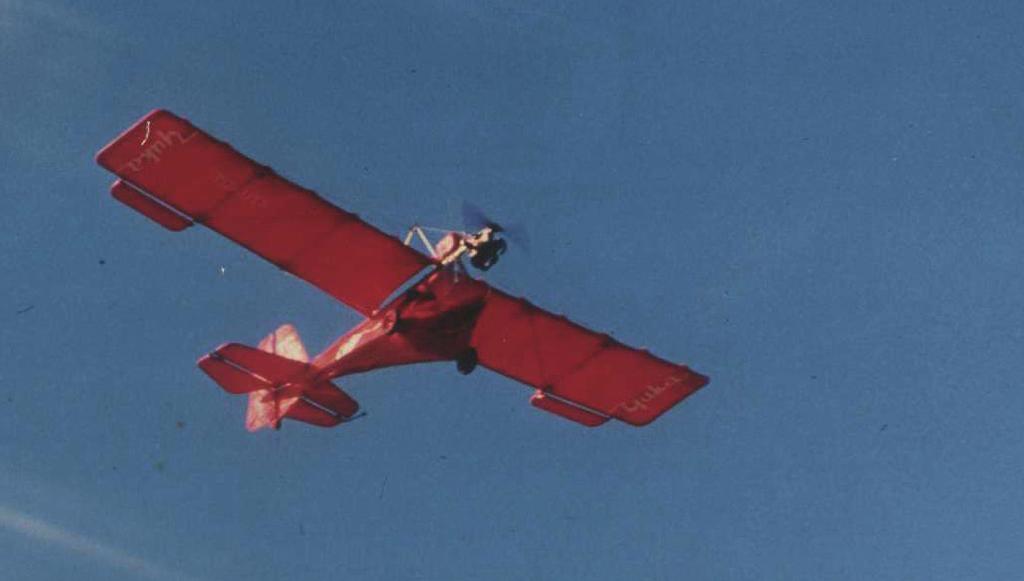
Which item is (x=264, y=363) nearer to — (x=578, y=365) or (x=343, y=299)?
(x=343, y=299)

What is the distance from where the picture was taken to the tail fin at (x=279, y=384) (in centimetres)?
3025

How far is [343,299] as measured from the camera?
2983 cm

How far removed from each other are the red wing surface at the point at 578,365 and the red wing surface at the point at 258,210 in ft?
10.4

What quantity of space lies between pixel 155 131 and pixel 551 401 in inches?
472

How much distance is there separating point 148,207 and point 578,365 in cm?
1065

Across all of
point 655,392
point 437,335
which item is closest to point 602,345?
point 655,392

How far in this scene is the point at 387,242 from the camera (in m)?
28.4

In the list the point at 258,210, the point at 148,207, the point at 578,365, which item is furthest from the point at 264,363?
the point at 578,365

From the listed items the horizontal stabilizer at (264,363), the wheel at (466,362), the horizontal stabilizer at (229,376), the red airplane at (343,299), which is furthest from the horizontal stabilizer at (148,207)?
the wheel at (466,362)

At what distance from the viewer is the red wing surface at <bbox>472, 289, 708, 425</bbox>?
3162 centimetres

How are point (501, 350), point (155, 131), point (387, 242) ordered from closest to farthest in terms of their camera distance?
point (155, 131), point (387, 242), point (501, 350)

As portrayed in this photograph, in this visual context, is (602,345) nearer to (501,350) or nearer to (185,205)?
(501,350)

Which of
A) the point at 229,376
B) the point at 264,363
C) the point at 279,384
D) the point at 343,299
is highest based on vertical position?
the point at 343,299

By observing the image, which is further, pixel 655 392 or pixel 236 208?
pixel 655 392
